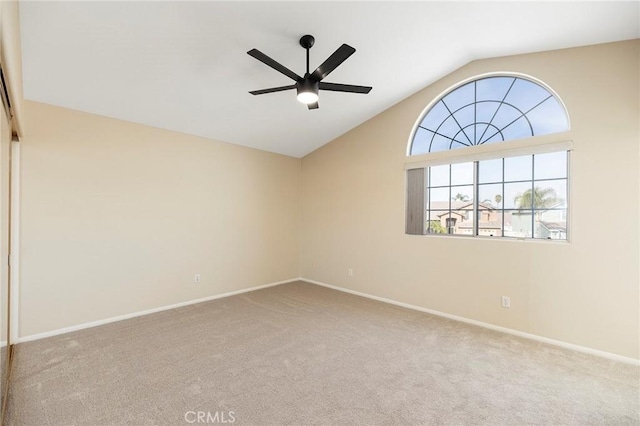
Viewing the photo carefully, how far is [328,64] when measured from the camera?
86.4 inches

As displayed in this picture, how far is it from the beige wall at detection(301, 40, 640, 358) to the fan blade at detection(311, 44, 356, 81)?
2.11 m

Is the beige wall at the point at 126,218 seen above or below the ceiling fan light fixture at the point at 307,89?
below

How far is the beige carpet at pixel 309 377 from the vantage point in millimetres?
1859

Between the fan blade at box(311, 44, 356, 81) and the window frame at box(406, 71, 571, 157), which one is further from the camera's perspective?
the window frame at box(406, 71, 571, 157)

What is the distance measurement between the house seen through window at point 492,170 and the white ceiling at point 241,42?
47cm

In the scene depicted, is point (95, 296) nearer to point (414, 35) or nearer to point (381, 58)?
point (381, 58)

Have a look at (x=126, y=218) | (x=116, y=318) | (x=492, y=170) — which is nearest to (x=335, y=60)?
(x=492, y=170)

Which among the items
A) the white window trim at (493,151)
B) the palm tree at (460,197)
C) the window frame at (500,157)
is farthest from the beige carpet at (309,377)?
the white window trim at (493,151)

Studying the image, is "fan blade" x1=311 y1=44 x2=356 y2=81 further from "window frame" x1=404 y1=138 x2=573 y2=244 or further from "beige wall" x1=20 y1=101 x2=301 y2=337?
"beige wall" x1=20 y1=101 x2=301 y2=337

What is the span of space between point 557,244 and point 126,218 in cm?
486

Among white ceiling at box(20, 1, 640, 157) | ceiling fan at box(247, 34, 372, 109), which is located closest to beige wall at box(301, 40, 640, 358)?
white ceiling at box(20, 1, 640, 157)

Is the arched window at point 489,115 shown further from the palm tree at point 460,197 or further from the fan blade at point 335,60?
the fan blade at point 335,60

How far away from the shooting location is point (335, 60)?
214 cm

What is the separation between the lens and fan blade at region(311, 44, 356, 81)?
1998 mm
